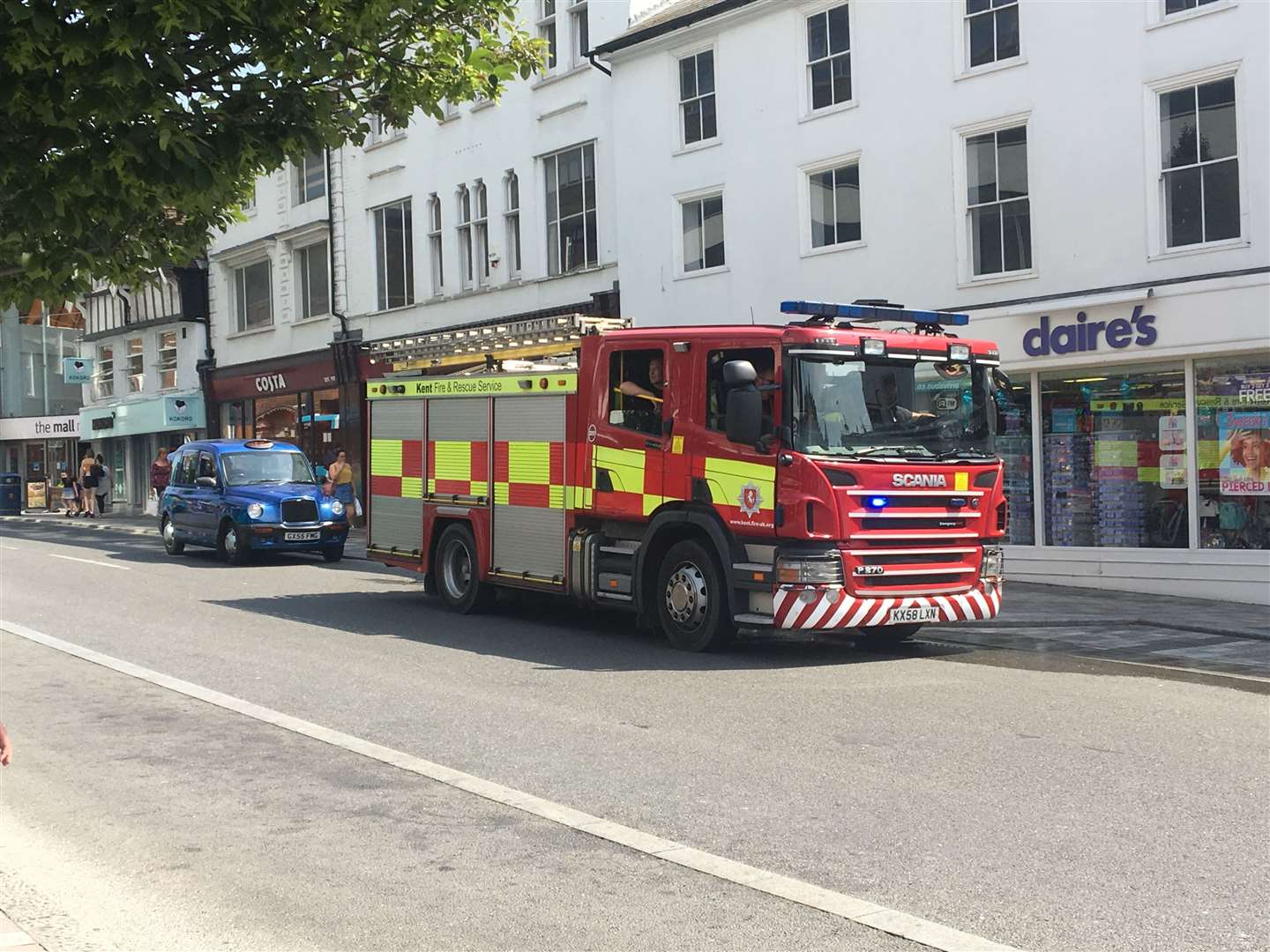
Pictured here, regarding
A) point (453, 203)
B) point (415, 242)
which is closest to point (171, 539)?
point (415, 242)

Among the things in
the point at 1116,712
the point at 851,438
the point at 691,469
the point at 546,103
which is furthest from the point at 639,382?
the point at 546,103

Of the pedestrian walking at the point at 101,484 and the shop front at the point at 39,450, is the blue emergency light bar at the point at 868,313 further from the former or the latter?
the shop front at the point at 39,450

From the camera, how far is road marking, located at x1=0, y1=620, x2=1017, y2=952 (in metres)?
4.82

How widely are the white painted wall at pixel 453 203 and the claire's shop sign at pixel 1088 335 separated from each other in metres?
9.30

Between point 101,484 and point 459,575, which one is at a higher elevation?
point 101,484

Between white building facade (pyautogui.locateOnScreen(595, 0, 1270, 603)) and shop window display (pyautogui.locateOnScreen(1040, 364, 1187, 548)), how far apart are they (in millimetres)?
27

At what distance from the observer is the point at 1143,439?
653 inches

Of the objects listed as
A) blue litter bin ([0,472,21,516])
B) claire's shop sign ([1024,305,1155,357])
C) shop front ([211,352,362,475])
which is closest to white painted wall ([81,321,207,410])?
shop front ([211,352,362,475])

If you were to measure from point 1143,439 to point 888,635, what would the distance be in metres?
5.51

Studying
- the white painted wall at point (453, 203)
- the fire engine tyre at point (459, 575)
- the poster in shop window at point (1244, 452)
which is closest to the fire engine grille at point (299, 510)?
the white painted wall at point (453, 203)

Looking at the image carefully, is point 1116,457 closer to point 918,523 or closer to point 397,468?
point 918,523

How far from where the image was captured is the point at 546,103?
1041 inches

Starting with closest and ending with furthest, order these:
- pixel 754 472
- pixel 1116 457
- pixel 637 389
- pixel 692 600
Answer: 1. pixel 754 472
2. pixel 692 600
3. pixel 637 389
4. pixel 1116 457

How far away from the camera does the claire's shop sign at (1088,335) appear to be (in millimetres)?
16172
